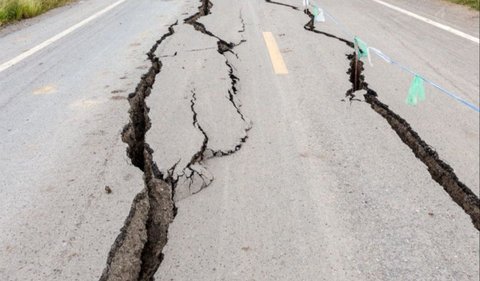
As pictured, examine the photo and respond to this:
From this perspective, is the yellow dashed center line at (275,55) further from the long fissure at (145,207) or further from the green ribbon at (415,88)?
the green ribbon at (415,88)

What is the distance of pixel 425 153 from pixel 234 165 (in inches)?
54.1

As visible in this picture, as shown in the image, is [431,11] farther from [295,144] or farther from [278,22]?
[295,144]

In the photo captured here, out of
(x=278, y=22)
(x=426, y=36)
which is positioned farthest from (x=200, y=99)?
(x=426, y=36)

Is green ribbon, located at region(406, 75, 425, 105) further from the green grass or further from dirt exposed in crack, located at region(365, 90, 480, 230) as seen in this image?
the green grass

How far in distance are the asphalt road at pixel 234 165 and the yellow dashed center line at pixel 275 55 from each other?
1.9 inches

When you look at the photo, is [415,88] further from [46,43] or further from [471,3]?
[471,3]

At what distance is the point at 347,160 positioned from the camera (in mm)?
2910

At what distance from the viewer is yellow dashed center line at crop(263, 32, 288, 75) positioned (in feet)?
15.5

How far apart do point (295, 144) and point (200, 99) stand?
1118 millimetres

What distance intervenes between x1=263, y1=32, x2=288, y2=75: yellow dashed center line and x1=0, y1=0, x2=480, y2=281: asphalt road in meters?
0.05

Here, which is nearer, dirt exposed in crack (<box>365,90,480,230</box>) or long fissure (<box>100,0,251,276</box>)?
long fissure (<box>100,0,251,276</box>)

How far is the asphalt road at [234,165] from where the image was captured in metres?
2.07

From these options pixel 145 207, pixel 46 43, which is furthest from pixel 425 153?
pixel 46 43

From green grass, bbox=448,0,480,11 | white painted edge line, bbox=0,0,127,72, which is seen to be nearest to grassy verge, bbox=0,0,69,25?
white painted edge line, bbox=0,0,127,72
